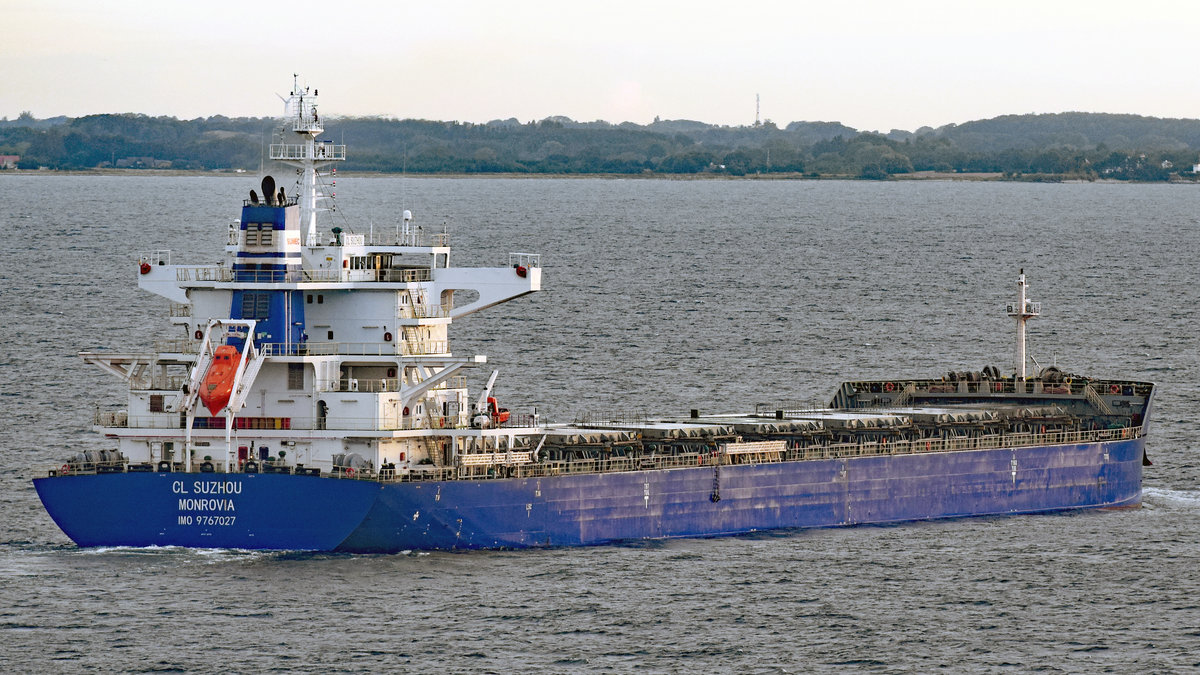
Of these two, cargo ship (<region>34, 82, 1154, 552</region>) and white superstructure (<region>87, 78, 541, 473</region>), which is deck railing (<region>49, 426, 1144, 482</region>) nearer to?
cargo ship (<region>34, 82, 1154, 552</region>)

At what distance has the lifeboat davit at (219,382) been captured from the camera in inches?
2133

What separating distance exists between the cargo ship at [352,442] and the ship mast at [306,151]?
0.19ft

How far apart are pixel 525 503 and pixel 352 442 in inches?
197

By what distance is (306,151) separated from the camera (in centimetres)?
Result: 5966

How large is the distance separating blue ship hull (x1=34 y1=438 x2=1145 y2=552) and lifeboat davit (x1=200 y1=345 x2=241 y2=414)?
211 cm

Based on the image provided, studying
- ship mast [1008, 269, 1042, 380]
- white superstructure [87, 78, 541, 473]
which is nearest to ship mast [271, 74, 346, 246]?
white superstructure [87, 78, 541, 473]

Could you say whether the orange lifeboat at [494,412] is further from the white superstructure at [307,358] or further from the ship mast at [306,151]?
the ship mast at [306,151]

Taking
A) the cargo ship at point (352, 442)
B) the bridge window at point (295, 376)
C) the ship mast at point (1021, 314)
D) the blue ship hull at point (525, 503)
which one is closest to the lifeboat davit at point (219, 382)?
the cargo ship at point (352, 442)

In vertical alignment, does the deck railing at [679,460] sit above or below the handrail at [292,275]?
→ below

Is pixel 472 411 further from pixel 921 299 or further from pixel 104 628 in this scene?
pixel 921 299

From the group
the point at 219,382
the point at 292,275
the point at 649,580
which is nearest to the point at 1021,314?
the point at 649,580

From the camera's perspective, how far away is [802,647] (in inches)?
1866

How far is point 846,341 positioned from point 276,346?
5834cm

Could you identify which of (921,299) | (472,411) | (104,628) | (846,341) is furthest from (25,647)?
(921,299)
